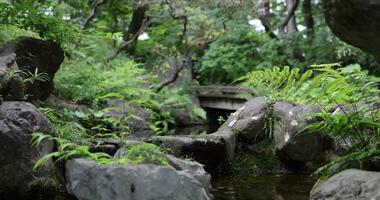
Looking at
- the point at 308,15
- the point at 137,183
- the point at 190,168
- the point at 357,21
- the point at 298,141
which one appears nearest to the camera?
the point at 137,183

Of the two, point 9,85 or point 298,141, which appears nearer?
point 9,85

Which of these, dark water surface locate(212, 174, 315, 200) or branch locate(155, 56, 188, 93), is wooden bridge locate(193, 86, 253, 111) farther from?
dark water surface locate(212, 174, 315, 200)

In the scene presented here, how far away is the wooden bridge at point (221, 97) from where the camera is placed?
42.9 ft

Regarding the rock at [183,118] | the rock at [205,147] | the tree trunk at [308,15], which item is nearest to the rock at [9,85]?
the rock at [205,147]

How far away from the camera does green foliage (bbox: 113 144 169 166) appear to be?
3279 millimetres

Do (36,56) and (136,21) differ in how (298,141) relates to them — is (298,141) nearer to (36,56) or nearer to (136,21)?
(36,56)

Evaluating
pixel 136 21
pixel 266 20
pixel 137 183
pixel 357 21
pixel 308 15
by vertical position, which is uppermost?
pixel 308 15

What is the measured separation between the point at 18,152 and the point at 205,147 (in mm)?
2724

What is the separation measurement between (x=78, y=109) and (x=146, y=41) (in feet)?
24.5

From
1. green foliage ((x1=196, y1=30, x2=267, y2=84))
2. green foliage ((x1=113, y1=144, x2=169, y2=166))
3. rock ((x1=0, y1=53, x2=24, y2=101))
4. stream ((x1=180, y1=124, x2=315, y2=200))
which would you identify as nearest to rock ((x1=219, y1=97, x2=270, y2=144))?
stream ((x1=180, y1=124, x2=315, y2=200))

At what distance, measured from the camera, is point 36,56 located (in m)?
5.67

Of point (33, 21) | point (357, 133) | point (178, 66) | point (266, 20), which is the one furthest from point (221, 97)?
point (357, 133)

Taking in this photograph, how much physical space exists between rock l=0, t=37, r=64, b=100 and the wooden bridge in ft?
22.9

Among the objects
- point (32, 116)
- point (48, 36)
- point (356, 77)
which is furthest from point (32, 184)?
point (356, 77)
